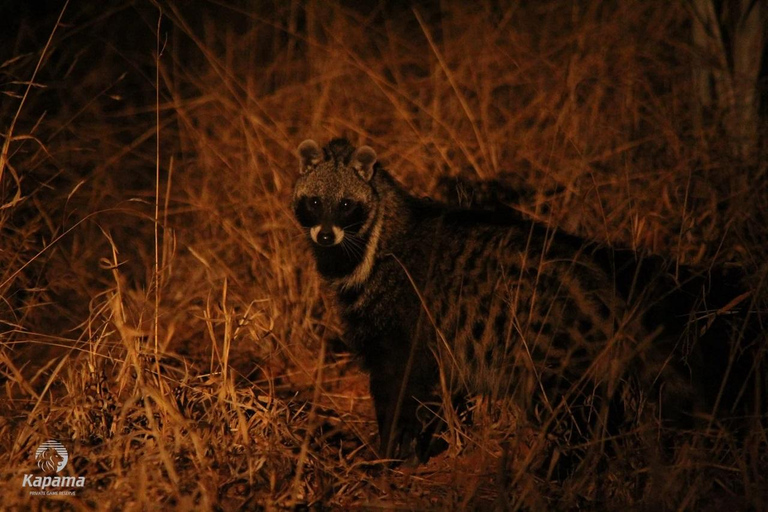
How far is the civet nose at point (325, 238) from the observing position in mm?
4516

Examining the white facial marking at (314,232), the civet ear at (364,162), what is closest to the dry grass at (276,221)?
the white facial marking at (314,232)

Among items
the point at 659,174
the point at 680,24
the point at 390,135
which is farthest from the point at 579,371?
the point at 680,24

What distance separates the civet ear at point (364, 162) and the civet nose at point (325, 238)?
1.45 feet

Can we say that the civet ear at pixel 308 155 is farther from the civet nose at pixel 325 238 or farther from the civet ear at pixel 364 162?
the civet nose at pixel 325 238

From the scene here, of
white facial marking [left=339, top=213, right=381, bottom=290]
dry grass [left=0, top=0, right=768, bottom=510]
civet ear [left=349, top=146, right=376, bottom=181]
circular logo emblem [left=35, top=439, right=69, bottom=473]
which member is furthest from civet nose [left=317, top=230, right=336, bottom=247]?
circular logo emblem [left=35, top=439, right=69, bottom=473]

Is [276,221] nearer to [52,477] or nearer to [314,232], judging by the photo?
[314,232]

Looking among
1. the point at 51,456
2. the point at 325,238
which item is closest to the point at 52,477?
the point at 51,456

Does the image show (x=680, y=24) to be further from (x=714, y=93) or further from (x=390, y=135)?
(x=390, y=135)

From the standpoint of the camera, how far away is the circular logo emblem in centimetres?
350

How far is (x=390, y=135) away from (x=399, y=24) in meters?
3.27

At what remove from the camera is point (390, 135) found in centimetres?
689

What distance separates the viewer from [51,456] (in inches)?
140

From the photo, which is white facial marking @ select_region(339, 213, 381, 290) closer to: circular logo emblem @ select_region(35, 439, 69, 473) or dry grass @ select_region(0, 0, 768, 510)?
dry grass @ select_region(0, 0, 768, 510)

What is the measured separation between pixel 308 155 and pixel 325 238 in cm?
60
